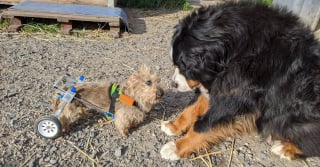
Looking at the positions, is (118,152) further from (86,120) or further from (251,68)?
(251,68)

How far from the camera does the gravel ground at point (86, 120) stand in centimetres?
268

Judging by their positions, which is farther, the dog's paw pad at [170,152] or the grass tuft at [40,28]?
the grass tuft at [40,28]

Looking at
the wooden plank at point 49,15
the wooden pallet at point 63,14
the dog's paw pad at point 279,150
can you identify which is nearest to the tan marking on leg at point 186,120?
the dog's paw pad at point 279,150

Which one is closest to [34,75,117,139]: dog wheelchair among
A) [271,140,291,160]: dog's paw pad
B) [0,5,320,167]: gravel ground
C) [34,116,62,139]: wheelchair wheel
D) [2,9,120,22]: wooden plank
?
[34,116,62,139]: wheelchair wheel

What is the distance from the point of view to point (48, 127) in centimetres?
266

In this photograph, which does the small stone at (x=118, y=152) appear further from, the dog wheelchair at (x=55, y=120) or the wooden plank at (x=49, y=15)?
the wooden plank at (x=49, y=15)

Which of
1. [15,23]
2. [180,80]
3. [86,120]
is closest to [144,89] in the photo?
[180,80]

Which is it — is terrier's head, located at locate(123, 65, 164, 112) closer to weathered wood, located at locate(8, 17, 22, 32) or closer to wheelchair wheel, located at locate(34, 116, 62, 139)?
wheelchair wheel, located at locate(34, 116, 62, 139)

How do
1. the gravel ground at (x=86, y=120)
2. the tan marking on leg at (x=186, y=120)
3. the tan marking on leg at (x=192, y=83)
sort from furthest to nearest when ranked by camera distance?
the tan marking on leg at (x=186, y=120), the gravel ground at (x=86, y=120), the tan marking on leg at (x=192, y=83)

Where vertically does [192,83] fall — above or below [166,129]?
above

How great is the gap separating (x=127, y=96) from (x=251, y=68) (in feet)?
3.77

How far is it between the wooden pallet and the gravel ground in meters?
0.23

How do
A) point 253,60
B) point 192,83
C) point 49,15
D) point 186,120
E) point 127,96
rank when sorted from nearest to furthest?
point 253,60, point 192,83, point 127,96, point 186,120, point 49,15

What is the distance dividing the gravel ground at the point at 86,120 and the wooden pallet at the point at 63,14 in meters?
0.23
